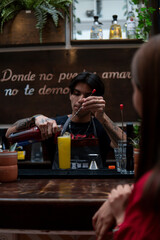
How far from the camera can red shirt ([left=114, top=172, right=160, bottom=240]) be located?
0.60 meters

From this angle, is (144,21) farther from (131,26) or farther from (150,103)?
(150,103)

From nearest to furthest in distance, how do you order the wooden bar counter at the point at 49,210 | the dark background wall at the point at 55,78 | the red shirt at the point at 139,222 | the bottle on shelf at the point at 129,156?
the red shirt at the point at 139,222, the wooden bar counter at the point at 49,210, the bottle on shelf at the point at 129,156, the dark background wall at the point at 55,78

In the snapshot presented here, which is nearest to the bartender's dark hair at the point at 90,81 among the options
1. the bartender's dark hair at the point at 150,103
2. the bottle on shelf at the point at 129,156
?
the bottle on shelf at the point at 129,156

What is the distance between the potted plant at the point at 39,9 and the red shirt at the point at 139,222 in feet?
8.87

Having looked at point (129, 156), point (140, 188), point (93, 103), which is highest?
point (93, 103)

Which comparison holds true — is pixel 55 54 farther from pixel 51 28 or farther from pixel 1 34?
pixel 1 34

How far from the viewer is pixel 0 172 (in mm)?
1416

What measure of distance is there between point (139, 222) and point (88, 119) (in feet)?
6.94

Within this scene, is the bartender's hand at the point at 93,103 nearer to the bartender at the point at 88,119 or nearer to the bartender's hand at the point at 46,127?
the bartender at the point at 88,119

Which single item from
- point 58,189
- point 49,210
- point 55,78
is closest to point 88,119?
point 55,78

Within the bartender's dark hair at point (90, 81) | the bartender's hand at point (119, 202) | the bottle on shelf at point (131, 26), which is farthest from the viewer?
the bottle on shelf at point (131, 26)

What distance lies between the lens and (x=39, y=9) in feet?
9.93

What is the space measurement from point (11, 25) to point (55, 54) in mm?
597

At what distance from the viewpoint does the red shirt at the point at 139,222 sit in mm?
597
